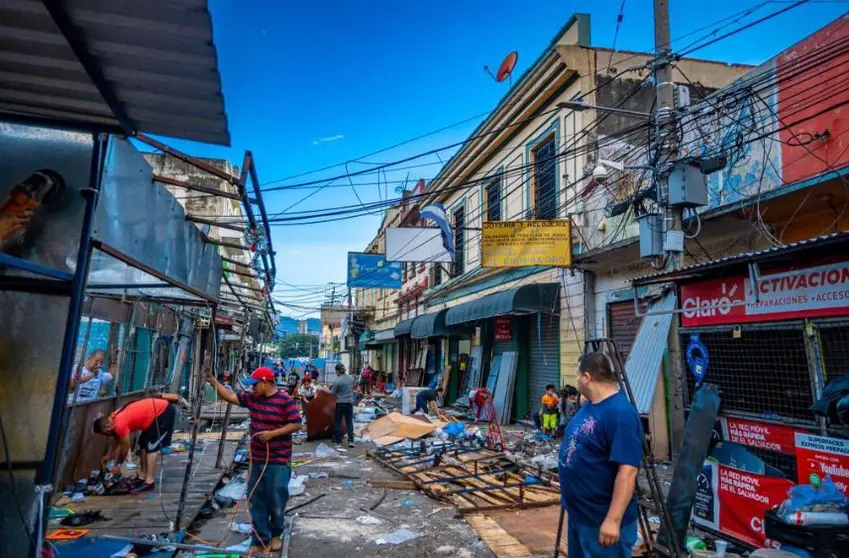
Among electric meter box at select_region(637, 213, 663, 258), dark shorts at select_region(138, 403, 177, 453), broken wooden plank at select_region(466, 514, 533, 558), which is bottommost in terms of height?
broken wooden plank at select_region(466, 514, 533, 558)

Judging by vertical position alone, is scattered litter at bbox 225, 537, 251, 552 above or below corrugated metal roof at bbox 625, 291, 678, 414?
below

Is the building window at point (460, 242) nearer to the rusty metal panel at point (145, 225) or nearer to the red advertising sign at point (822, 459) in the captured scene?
the rusty metal panel at point (145, 225)

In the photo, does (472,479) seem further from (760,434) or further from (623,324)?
(623,324)

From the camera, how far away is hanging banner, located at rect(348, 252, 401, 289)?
70.0 ft

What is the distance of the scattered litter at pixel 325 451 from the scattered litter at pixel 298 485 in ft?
7.06

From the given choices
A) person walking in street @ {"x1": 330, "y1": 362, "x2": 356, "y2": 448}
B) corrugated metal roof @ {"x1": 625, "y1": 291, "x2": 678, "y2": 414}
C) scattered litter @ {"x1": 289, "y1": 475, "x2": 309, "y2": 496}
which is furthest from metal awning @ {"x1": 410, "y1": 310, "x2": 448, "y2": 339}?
scattered litter @ {"x1": 289, "y1": 475, "x2": 309, "y2": 496}

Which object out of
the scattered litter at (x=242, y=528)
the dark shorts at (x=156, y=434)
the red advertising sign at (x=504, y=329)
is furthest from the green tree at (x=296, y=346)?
the scattered litter at (x=242, y=528)

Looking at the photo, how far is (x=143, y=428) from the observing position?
23.5 feet

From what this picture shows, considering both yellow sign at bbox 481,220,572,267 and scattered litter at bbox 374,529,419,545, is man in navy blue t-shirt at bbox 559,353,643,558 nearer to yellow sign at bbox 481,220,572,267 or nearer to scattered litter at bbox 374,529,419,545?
scattered litter at bbox 374,529,419,545

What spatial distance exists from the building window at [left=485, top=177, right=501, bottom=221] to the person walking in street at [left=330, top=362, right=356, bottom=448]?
778 cm

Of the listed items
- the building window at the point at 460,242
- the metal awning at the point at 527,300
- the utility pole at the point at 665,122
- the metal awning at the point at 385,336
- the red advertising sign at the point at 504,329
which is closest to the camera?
the utility pole at the point at 665,122

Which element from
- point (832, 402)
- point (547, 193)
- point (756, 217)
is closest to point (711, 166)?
point (756, 217)

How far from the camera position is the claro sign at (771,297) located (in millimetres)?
5016

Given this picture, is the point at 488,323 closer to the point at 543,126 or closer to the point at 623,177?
the point at 543,126
